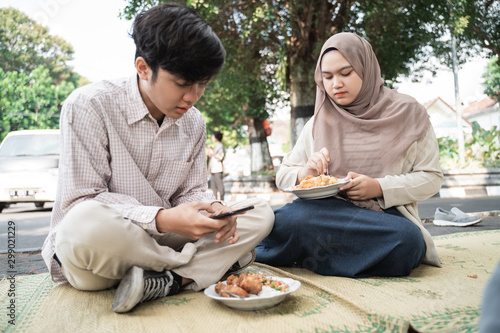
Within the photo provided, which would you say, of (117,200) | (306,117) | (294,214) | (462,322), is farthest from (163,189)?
(306,117)

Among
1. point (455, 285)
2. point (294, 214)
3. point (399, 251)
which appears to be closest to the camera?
point (455, 285)

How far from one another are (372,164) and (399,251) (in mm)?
561

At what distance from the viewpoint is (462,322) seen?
1599 mm

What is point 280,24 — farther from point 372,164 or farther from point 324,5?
point 372,164

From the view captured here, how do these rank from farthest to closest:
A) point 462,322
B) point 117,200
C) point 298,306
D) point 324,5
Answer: point 324,5 → point 117,200 → point 298,306 → point 462,322

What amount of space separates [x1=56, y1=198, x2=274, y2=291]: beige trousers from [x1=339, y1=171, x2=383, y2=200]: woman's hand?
52 cm

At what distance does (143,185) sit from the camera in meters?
2.19

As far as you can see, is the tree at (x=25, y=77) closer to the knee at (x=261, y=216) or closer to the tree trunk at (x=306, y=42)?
the tree trunk at (x=306, y=42)

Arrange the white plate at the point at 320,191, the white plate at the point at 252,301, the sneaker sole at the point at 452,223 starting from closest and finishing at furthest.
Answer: the white plate at the point at 252,301 → the white plate at the point at 320,191 → the sneaker sole at the point at 452,223

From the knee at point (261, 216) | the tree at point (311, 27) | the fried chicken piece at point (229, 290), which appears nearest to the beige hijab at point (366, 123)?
the knee at point (261, 216)

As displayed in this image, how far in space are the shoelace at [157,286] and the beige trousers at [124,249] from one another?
58 millimetres

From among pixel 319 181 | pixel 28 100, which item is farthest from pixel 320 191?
pixel 28 100

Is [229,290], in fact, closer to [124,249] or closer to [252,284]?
[252,284]

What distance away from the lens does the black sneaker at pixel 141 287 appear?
177 cm
